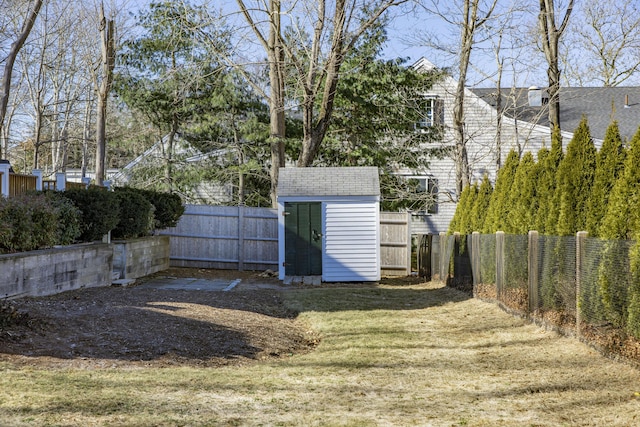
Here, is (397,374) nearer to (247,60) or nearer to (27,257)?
(27,257)

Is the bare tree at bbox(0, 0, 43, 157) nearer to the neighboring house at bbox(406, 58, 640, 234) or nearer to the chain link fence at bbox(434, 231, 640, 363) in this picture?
the neighboring house at bbox(406, 58, 640, 234)

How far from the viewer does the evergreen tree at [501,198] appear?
12805 millimetres

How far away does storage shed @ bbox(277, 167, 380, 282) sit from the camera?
656 inches

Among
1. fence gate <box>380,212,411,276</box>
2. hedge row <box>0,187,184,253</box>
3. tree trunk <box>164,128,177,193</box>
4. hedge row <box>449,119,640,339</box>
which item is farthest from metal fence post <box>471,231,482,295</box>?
tree trunk <box>164,128,177,193</box>

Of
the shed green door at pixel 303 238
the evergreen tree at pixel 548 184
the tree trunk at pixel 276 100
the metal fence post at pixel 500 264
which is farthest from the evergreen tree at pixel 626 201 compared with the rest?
the tree trunk at pixel 276 100

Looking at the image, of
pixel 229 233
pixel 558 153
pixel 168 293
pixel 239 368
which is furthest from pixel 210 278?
pixel 239 368

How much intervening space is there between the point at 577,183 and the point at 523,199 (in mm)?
2149

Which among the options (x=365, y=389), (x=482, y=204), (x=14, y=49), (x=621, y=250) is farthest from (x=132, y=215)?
(x=621, y=250)

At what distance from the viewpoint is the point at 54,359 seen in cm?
616

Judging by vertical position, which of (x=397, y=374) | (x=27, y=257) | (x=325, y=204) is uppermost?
(x=325, y=204)

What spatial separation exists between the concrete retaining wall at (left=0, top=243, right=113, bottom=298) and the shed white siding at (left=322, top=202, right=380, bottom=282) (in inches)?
218

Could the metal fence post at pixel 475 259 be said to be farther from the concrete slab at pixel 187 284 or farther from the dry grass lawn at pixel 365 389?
the concrete slab at pixel 187 284

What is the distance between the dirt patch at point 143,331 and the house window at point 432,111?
13983mm

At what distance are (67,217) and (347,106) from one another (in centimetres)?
1266
